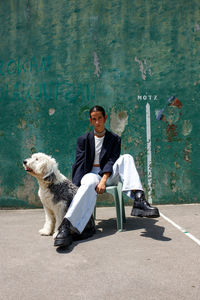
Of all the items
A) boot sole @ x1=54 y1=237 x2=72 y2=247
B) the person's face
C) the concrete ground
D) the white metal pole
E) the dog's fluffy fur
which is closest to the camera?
the concrete ground

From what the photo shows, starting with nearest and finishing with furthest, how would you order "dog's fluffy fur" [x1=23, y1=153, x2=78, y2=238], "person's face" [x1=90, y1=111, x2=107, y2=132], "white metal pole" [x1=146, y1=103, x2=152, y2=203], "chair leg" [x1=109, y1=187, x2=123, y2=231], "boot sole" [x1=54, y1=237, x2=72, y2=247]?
"boot sole" [x1=54, y1=237, x2=72, y2=247]
"dog's fluffy fur" [x1=23, y1=153, x2=78, y2=238]
"chair leg" [x1=109, y1=187, x2=123, y2=231]
"person's face" [x1=90, y1=111, x2=107, y2=132]
"white metal pole" [x1=146, y1=103, x2=152, y2=203]

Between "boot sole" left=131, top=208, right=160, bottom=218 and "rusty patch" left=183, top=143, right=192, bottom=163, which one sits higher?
"rusty patch" left=183, top=143, right=192, bottom=163

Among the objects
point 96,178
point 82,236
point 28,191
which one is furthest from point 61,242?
point 28,191

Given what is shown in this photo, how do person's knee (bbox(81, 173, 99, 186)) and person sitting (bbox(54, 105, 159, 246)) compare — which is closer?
person sitting (bbox(54, 105, 159, 246))

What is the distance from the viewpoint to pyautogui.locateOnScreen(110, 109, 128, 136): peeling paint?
16.3ft

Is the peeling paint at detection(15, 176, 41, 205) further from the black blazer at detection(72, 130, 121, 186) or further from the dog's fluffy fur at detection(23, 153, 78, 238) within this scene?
the dog's fluffy fur at detection(23, 153, 78, 238)

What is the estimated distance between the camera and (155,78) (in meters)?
4.98

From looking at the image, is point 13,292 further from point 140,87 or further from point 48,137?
point 140,87

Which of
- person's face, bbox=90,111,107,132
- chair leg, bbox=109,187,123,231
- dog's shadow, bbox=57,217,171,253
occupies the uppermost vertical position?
person's face, bbox=90,111,107,132

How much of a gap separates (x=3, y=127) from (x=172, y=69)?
10.3 feet

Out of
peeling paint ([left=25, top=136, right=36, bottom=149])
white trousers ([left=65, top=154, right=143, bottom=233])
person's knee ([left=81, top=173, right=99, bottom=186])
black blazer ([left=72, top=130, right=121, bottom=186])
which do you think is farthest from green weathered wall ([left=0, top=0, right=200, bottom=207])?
Answer: person's knee ([left=81, top=173, right=99, bottom=186])

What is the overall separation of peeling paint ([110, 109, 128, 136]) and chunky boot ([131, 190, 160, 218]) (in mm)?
2006

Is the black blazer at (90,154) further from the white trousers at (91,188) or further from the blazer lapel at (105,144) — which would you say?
the white trousers at (91,188)

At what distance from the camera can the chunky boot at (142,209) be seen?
294 cm
